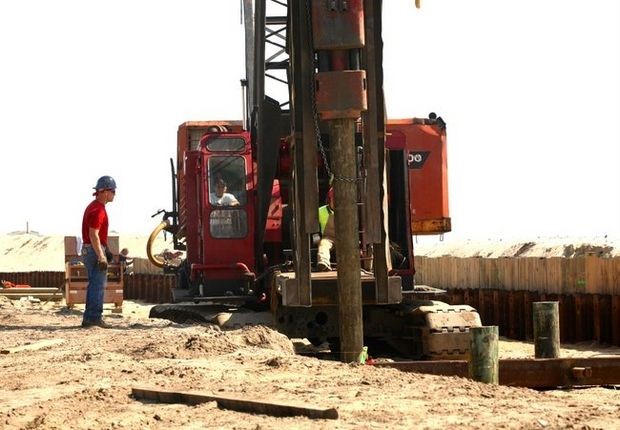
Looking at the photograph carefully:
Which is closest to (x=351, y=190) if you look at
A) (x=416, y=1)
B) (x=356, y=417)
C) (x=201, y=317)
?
(x=416, y=1)

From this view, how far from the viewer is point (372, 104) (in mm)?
12422

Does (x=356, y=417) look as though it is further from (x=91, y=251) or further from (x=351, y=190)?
(x=91, y=251)

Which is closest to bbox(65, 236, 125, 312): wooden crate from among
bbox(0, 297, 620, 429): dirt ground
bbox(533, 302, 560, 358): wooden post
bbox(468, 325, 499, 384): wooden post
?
bbox(0, 297, 620, 429): dirt ground

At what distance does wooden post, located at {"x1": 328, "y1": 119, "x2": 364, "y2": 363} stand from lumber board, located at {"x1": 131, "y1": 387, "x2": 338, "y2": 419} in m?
3.30

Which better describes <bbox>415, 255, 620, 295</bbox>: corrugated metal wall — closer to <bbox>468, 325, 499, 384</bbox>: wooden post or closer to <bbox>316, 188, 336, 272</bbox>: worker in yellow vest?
<bbox>316, 188, 336, 272</bbox>: worker in yellow vest

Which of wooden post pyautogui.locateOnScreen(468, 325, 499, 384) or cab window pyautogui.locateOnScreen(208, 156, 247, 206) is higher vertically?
cab window pyautogui.locateOnScreen(208, 156, 247, 206)

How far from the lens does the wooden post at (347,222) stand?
11.5 m

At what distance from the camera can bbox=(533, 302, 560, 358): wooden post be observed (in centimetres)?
1309

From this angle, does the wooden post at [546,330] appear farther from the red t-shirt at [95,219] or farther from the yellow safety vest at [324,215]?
the red t-shirt at [95,219]

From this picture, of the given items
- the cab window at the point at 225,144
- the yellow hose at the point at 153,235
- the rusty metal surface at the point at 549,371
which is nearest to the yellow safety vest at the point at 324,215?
the cab window at the point at 225,144

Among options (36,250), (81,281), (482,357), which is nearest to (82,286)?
(81,281)

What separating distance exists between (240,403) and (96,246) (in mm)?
8096

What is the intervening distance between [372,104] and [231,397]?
5.02 metres

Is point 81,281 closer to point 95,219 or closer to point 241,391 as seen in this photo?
point 95,219
